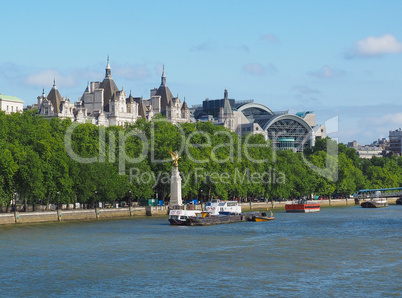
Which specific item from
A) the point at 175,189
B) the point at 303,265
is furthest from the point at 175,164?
the point at 303,265

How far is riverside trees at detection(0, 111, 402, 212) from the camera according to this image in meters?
69.8

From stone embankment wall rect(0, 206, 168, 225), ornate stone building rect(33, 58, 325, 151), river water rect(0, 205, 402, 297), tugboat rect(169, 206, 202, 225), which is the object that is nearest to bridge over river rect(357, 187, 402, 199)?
ornate stone building rect(33, 58, 325, 151)

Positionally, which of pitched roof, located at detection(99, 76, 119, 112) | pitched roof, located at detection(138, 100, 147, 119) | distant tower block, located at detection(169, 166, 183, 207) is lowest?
distant tower block, located at detection(169, 166, 183, 207)

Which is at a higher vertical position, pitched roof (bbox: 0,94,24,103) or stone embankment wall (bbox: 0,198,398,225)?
pitched roof (bbox: 0,94,24,103)

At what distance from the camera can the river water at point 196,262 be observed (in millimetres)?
33812

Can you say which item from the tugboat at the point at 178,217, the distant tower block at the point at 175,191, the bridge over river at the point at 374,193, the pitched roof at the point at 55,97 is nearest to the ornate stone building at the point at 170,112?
the pitched roof at the point at 55,97

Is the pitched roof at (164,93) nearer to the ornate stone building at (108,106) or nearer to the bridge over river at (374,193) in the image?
the ornate stone building at (108,106)

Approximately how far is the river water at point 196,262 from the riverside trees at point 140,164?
7.49 metres

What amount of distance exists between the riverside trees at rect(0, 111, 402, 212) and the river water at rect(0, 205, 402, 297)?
7490 mm

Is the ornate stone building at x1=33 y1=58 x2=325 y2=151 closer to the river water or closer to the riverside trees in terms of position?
the riverside trees

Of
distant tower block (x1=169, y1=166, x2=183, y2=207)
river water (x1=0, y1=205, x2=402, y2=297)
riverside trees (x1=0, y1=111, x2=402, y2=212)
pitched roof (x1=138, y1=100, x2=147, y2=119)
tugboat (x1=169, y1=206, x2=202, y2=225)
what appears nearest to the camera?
river water (x1=0, y1=205, x2=402, y2=297)

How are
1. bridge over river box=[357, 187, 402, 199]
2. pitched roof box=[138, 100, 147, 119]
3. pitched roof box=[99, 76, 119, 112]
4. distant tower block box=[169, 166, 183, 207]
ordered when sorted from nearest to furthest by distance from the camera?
distant tower block box=[169, 166, 183, 207] → bridge over river box=[357, 187, 402, 199] → pitched roof box=[99, 76, 119, 112] → pitched roof box=[138, 100, 147, 119]

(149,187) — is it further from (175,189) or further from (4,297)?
(4,297)

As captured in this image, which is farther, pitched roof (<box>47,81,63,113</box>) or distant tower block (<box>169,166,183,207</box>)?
pitched roof (<box>47,81,63,113</box>)
